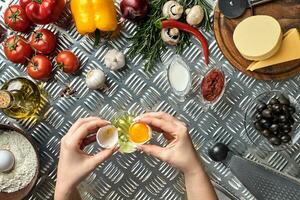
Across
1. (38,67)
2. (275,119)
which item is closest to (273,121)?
(275,119)

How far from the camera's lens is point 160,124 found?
1.50m

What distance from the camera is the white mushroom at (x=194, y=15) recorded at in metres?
1.67

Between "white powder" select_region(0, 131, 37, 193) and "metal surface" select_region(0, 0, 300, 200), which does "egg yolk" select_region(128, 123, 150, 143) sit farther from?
"white powder" select_region(0, 131, 37, 193)

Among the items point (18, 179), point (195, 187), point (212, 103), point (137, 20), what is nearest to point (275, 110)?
point (212, 103)

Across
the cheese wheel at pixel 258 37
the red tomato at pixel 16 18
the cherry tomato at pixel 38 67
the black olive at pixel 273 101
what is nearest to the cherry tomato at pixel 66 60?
the cherry tomato at pixel 38 67

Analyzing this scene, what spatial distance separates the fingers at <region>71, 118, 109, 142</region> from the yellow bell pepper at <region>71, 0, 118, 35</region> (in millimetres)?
281

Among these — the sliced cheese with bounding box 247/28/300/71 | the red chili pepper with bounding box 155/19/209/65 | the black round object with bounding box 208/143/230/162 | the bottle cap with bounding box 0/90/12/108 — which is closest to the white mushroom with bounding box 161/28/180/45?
the red chili pepper with bounding box 155/19/209/65

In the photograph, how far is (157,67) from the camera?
1746mm

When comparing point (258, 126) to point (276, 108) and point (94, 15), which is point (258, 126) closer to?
point (276, 108)

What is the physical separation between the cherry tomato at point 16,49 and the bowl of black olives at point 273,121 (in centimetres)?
66

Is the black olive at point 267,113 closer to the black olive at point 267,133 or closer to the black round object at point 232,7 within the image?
the black olive at point 267,133

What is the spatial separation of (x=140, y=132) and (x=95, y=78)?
0.24 metres

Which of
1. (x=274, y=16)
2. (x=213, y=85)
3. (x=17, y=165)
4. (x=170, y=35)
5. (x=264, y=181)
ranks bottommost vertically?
(x=17, y=165)

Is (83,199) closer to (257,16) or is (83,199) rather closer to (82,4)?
(82,4)
